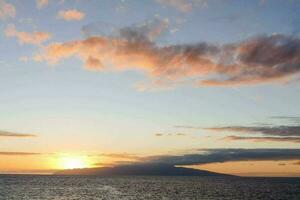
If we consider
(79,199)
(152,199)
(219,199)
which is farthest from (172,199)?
(79,199)

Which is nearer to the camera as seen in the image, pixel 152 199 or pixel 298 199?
pixel 152 199

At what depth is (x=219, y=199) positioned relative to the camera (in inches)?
4077

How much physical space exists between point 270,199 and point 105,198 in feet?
151

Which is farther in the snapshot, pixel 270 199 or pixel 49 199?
pixel 270 199

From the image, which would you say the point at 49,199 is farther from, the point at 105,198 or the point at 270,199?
the point at 270,199

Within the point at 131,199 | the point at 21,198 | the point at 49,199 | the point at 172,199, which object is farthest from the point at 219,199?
the point at 21,198

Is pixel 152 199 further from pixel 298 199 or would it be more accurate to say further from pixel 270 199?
pixel 298 199

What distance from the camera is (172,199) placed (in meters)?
97.9

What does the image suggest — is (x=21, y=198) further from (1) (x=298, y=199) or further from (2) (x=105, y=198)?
(1) (x=298, y=199)

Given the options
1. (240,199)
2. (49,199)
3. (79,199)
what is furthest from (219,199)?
(49,199)

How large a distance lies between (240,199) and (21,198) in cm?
5731

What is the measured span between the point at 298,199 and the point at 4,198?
262 ft

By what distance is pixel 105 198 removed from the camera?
332 feet

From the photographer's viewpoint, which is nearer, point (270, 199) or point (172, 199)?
point (172, 199)
